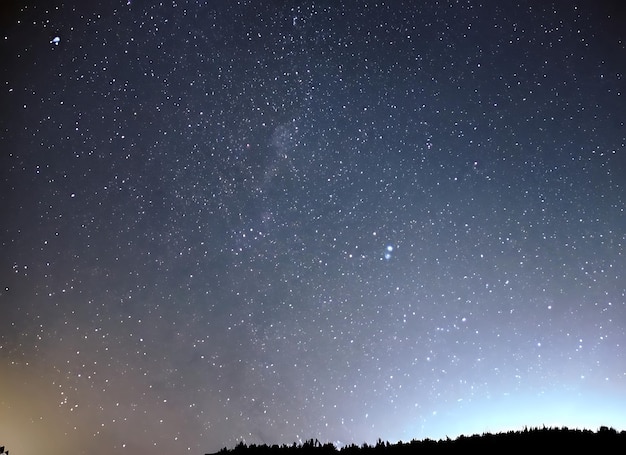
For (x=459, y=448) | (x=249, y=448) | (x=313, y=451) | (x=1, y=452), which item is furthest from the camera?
(x=1, y=452)

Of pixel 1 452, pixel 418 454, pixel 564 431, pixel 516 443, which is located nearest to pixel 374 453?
pixel 418 454

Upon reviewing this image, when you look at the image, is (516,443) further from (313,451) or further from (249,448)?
(249,448)

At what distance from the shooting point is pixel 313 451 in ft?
20.6

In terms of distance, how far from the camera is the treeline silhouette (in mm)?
5367

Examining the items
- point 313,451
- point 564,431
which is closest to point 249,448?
point 313,451

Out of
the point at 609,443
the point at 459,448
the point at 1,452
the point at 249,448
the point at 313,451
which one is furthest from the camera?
the point at 1,452

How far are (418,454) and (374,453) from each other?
574 millimetres

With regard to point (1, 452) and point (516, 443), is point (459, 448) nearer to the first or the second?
point (516, 443)

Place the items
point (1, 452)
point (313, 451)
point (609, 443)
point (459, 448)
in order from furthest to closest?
point (1, 452) → point (313, 451) → point (459, 448) → point (609, 443)

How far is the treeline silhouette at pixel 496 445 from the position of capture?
211 inches

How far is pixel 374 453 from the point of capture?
5.95 m

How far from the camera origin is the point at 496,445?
565 centimetres

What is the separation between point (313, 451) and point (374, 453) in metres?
0.88

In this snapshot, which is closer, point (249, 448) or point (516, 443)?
point (516, 443)
